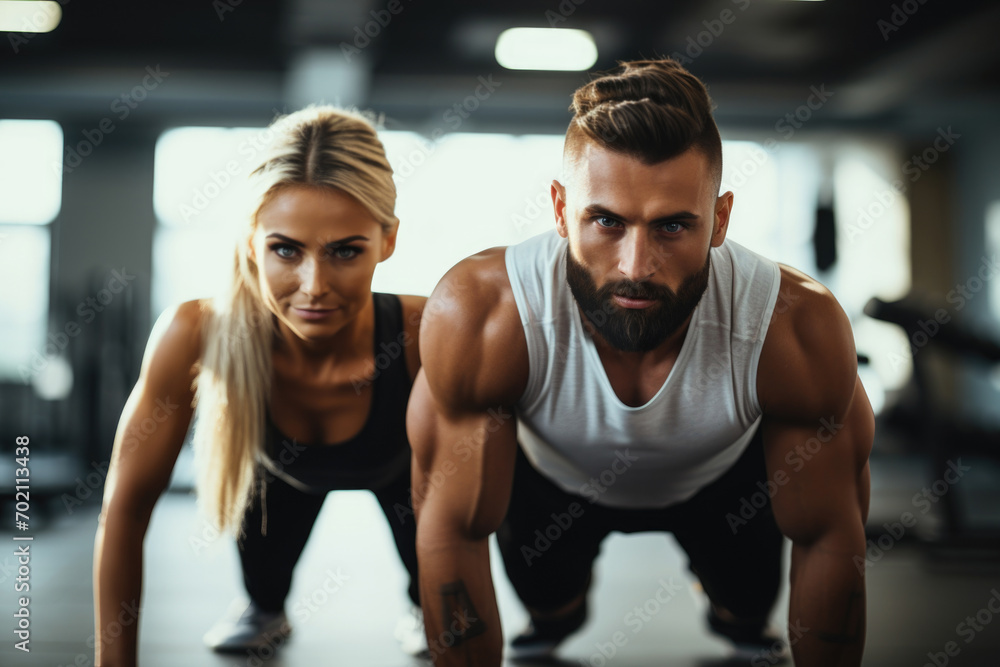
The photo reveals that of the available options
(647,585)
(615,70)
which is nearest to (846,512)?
(615,70)

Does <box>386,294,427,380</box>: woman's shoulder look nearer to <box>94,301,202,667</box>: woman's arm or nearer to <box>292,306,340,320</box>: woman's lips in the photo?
<box>292,306,340,320</box>: woman's lips

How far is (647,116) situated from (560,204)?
0.64 ft

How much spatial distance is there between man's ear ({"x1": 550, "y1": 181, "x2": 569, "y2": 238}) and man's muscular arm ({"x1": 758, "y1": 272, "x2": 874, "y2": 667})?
354 mm

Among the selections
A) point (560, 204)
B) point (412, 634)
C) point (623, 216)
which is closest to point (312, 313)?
point (560, 204)

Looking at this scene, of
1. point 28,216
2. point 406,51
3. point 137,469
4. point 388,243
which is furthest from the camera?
point 28,216

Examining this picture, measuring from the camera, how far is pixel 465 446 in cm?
113

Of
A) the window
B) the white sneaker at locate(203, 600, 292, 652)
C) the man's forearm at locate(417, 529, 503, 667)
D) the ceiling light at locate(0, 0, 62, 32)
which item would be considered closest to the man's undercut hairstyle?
the man's forearm at locate(417, 529, 503, 667)

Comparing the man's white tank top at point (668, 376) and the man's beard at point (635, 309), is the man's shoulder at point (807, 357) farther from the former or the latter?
the man's beard at point (635, 309)

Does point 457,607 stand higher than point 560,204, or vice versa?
point 560,204

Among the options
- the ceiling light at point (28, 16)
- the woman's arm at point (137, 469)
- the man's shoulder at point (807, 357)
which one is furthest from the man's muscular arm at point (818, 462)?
the ceiling light at point (28, 16)

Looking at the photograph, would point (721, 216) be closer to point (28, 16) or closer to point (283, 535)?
point (283, 535)

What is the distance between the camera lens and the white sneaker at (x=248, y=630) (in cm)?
148

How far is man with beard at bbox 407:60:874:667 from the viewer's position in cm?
102

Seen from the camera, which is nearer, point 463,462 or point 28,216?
point 463,462
